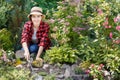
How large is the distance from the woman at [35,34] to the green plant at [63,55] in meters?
0.31

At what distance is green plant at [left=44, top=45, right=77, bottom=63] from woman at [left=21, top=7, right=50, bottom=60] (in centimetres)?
31

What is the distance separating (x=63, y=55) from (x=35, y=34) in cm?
80

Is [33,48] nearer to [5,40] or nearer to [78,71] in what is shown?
[5,40]

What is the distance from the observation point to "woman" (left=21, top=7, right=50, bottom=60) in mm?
6035

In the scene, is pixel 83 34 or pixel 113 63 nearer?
pixel 113 63

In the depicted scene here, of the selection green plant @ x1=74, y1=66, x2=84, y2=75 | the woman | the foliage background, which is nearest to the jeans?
the woman

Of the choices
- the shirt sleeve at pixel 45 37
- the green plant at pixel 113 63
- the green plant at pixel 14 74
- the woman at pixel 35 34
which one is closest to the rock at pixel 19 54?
the woman at pixel 35 34

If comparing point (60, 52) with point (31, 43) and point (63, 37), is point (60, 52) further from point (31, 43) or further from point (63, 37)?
point (31, 43)

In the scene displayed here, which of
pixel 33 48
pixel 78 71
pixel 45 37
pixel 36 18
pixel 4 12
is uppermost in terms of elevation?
pixel 36 18

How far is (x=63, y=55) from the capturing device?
5.72m

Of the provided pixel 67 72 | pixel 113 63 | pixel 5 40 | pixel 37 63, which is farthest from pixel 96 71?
pixel 5 40

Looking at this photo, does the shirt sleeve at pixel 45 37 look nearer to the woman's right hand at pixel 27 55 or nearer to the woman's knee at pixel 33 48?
the woman's knee at pixel 33 48

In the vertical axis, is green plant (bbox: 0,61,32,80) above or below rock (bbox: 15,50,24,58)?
above

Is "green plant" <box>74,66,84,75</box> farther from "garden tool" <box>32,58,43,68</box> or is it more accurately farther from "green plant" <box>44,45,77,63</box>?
"garden tool" <box>32,58,43,68</box>
